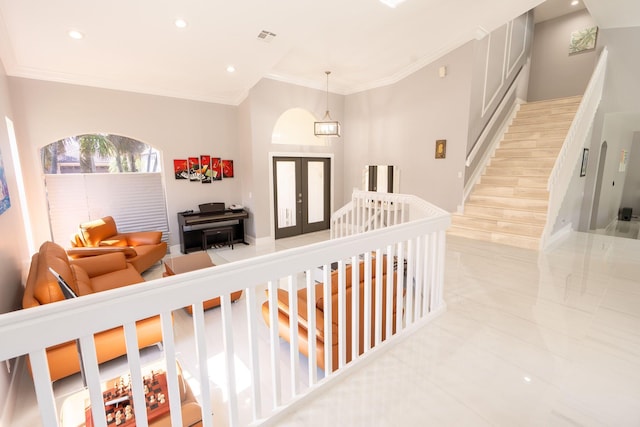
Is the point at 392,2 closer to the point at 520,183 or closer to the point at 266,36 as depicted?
the point at 266,36

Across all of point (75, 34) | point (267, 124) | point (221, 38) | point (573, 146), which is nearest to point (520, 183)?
point (573, 146)

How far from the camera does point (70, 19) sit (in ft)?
11.5

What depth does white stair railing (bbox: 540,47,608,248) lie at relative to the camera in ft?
16.2

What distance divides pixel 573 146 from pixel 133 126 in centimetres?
805

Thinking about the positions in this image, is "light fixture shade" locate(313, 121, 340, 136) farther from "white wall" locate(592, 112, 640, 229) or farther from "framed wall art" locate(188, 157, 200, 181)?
"white wall" locate(592, 112, 640, 229)

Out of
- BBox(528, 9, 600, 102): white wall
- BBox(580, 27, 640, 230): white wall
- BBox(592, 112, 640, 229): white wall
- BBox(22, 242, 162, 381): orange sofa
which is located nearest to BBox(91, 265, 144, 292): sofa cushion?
BBox(22, 242, 162, 381): orange sofa

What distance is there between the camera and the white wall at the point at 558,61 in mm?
7383

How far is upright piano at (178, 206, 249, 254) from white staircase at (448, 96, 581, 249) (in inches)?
181

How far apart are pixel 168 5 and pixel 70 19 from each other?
1.19 metres

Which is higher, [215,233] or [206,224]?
[206,224]

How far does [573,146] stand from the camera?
17.4ft

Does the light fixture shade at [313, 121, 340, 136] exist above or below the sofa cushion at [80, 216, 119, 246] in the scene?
above

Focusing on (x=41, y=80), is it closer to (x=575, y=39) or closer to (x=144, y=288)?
(x=144, y=288)

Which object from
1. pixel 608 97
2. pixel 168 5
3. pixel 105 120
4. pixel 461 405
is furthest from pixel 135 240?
pixel 608 97
